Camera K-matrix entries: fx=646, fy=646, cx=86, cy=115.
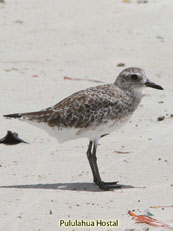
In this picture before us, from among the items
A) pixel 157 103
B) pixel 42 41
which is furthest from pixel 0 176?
pixel 42 41

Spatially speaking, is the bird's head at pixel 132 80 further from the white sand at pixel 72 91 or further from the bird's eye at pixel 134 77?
the white sand at pixel 72 91

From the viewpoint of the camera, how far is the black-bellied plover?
7.32 m

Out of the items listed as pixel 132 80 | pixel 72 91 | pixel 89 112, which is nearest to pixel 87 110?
pixel 89 112

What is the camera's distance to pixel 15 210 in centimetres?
661

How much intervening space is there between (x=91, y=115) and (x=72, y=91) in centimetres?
483

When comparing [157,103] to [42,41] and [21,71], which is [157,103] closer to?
[21,71]

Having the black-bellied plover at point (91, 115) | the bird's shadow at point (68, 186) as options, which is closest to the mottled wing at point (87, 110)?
the black-bellied plover at point (91, 115)

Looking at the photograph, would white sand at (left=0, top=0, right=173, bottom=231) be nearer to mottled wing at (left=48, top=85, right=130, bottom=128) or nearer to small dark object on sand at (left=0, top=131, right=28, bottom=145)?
small dark object on sand at (left=0, top=131, right=28, bottom=145)

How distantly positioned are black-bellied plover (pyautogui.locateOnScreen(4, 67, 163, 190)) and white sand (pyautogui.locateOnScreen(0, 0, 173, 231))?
0.61 meters

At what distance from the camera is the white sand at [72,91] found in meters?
6.82

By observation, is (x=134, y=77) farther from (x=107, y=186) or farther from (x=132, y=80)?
(x=107, y=186)

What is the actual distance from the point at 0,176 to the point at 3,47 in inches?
319

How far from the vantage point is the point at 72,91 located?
39.7ft

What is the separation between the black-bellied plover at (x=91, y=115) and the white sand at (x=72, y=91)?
614 mm
